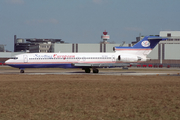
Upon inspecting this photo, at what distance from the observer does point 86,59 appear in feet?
177

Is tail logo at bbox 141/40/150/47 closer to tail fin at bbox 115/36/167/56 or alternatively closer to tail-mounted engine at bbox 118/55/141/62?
tail fin at bbox 115/36/167/56

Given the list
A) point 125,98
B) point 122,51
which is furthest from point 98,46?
point 125,98

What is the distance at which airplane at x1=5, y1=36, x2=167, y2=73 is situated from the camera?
5241cm

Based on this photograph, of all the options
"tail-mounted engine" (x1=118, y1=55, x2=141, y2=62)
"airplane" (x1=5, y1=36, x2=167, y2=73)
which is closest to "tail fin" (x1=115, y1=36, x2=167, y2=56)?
"airplane" (x1=5, y1=36, x2=167, y2=73)

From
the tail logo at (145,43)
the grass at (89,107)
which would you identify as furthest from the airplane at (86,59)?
the grass at (89,107)

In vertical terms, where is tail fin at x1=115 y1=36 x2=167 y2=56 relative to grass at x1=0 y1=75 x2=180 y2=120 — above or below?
above

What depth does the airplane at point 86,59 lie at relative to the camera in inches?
2063

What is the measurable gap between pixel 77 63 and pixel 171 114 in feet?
125

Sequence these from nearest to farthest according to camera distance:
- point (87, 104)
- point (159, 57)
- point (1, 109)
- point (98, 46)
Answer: point (1, 109) < point (87, 104) < point (159, 57) < point (98, 46)

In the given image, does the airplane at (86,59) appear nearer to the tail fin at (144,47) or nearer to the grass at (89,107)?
the tail fin at (144,47)

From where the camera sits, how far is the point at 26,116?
14219mm

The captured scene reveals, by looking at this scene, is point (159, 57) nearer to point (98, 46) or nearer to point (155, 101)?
point (98, 46)

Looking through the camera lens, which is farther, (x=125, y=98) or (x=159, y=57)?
(x=159, y=57)

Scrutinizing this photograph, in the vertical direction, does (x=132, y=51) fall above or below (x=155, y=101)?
above
